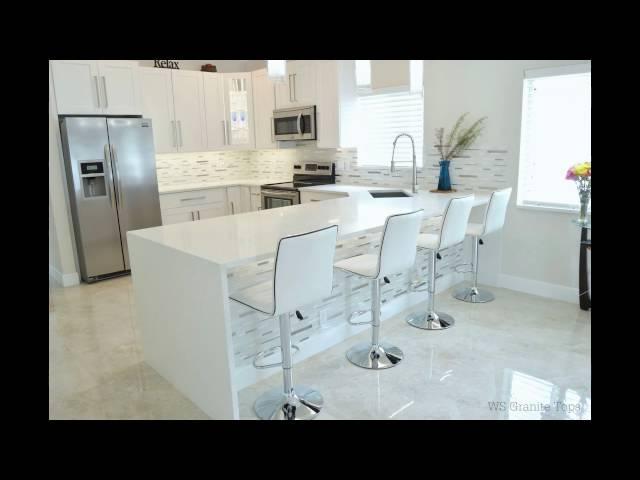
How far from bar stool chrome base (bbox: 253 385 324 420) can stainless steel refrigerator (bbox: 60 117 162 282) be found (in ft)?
9.90

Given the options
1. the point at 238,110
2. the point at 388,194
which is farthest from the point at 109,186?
the point at 388,194

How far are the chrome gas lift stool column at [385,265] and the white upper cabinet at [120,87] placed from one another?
10.8 ft

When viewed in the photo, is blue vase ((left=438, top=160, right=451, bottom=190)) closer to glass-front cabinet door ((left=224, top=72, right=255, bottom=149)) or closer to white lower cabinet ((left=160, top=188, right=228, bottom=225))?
glass-front cabinet door ((left=224, top=72, right=255, bottom=149))

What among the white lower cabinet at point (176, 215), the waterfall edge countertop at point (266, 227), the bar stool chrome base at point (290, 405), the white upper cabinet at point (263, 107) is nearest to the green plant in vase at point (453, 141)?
the waterfall edge countertop at point (266, 227)

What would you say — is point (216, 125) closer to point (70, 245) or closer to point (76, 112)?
point (76, 112)

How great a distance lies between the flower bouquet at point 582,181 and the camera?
3.38 m

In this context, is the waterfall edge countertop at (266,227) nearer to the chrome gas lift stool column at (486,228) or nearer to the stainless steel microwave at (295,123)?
the chrome gas lift stool column at (486,228)

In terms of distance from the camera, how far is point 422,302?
3.95 meters

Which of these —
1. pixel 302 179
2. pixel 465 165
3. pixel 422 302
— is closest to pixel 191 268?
pixel 422 302

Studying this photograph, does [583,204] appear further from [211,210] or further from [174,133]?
[174,133]

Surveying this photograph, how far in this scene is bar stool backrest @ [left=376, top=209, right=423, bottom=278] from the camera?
2510mm

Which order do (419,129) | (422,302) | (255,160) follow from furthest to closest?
(255,160) < (419,129) < (422,302)
